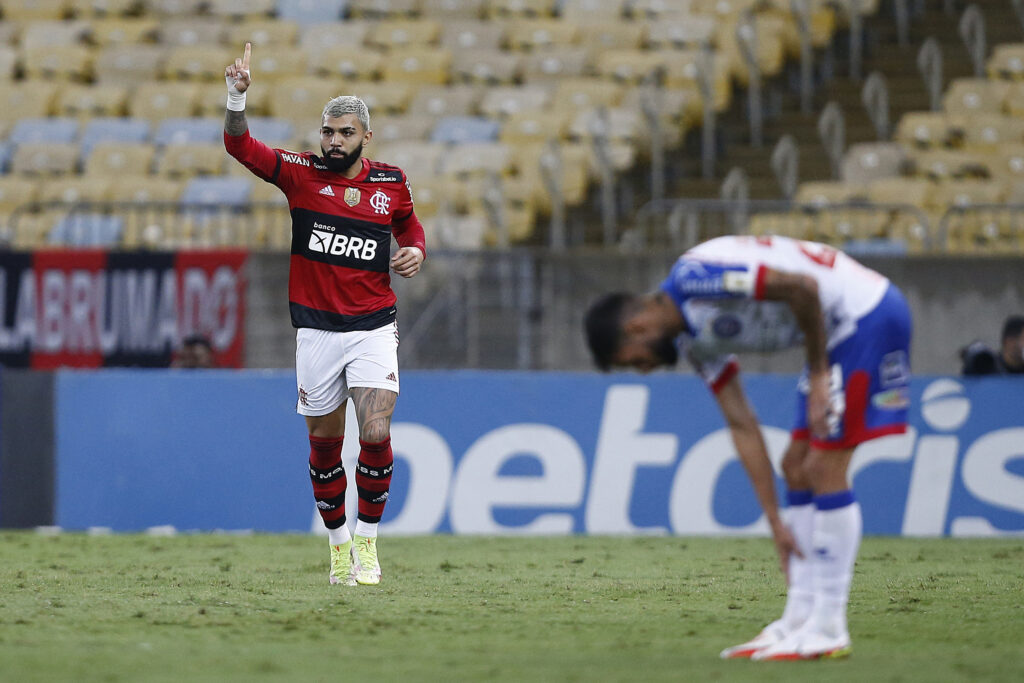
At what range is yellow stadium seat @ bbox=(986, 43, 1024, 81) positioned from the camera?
62.5ft

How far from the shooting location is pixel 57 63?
2255 centimetres

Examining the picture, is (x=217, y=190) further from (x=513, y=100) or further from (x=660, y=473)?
(x=660, y=473)

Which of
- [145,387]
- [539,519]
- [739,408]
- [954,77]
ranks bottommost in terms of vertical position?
[539,519]

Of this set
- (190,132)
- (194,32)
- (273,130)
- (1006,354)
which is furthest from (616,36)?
(1006,354)

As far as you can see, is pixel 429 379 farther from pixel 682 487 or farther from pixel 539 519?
pixel 682 487

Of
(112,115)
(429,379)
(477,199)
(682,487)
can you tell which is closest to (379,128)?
(477,199)

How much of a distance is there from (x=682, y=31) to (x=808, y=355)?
15.5m

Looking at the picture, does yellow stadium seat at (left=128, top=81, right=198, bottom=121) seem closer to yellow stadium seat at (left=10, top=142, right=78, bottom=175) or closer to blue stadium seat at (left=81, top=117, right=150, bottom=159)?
blue stadium seat at (left=81, top=117, right=150, bottom=159)

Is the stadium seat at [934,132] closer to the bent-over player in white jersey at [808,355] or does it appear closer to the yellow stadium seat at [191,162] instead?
the yellow stadium seat at [191,162]

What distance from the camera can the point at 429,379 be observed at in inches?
514

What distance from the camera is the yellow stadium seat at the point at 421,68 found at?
21.5 m

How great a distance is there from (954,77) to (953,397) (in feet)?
28.9

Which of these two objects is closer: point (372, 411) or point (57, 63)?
point (372, 411)

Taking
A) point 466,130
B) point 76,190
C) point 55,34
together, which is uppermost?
point 55,34
